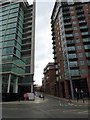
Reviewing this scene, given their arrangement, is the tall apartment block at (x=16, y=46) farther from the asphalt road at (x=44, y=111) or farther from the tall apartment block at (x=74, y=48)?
the asphalt road at (x=44, y=111)

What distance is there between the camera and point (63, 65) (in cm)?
5791

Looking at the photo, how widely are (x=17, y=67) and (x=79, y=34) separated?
101 ft

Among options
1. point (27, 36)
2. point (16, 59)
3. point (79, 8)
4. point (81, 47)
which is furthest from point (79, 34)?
point (16, 59)

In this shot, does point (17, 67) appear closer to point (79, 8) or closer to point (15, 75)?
point (15, 75)

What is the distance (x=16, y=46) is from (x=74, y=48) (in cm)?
2458

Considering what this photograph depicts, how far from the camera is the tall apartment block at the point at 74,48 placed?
5341 centimetres

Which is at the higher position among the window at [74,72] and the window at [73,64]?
the window at [73,64]

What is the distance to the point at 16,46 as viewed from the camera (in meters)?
56.7

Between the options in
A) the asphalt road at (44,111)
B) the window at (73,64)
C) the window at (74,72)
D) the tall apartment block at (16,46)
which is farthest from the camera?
the window at (73,64)

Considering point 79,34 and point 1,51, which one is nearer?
point 1,51

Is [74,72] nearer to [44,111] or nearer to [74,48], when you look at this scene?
[74,48]

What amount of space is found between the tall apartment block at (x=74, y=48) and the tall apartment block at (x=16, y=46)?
13625mm

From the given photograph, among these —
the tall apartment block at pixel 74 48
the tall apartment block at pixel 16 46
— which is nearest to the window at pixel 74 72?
the tall apartment block at pixel 74 48

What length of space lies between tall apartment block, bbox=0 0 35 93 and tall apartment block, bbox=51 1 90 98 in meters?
13.6
